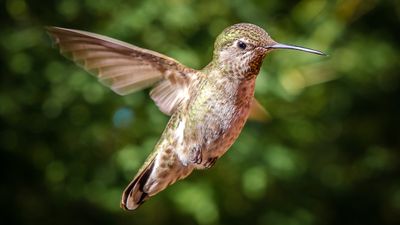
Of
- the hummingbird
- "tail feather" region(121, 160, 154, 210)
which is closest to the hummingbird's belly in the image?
the hummingbird

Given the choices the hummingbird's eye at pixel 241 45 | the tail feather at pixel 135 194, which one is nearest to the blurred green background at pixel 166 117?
the tail feather at pixel 135 194

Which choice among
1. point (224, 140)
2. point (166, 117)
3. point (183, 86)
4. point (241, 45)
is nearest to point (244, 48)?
point (241, 45)

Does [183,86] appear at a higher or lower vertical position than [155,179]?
higher

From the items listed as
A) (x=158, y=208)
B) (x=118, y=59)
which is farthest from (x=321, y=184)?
(x=118, y=59)

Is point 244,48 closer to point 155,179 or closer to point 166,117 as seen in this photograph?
point 155,179

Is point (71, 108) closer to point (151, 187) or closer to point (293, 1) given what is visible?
point (293, 1)

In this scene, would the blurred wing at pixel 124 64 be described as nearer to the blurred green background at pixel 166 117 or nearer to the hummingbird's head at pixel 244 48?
the hummingbird's head at pixel 244 48
